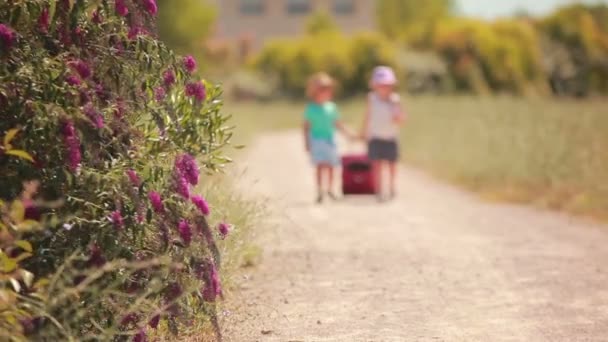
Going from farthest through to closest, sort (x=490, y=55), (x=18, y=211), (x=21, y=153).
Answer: (x=490, y=55) → (x=21, y=153) → (x=18, y=211)

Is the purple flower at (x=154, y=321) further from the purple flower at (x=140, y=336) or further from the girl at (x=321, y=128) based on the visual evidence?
the girl at (x=321, y=128)

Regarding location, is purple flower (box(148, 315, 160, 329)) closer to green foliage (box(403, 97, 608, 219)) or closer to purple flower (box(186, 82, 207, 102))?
purple flower (box(186, 82, 207, 102))

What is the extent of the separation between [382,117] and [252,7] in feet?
276

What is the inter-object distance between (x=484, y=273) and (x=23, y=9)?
473cm

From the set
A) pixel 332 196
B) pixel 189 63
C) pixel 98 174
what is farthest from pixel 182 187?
pixel 332 196

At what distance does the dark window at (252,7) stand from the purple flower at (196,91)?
92.9 metres

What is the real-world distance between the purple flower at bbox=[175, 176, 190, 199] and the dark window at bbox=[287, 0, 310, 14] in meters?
95.2

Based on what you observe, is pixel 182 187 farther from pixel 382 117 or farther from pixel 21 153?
pixel 382 117

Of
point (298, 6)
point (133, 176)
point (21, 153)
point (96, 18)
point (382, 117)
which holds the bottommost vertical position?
point (133, 176)

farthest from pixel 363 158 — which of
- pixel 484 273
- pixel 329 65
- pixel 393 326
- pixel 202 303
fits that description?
pixel 329 65

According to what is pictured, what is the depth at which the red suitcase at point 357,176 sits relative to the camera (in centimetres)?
1617

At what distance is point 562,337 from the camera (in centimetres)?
714

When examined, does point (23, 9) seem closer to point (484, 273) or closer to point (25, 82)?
point (25, 82)

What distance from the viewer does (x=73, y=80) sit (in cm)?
602
